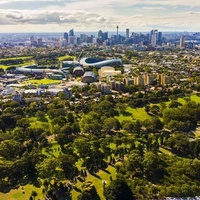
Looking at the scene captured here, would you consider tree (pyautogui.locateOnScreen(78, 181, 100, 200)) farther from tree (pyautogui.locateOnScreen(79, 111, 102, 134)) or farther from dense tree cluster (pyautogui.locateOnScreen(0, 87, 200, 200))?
tree (pyautogui.locateOnScreen(79, 111, 102, 134))

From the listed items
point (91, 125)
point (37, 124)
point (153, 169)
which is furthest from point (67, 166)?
point (37, 124)

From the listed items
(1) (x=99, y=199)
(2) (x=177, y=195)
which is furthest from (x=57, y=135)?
(2) (x=177, y=195)

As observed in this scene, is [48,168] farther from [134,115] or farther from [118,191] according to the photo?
[134,115]

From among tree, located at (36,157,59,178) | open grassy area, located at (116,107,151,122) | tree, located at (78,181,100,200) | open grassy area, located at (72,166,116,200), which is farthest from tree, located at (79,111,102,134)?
tree, located at (78,181,100,200)

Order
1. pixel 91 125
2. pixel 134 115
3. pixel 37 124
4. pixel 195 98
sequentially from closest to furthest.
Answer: pixel 91 125 < pixel 37 124 < pixel 134 115 < pixel 195 98

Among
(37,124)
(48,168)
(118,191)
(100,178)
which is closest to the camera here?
(118,191)

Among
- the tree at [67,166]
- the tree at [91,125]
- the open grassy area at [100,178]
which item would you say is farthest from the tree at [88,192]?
→ the tree at [91,125]

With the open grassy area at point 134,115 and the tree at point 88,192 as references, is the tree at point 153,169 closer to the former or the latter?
the tree at point 88,192

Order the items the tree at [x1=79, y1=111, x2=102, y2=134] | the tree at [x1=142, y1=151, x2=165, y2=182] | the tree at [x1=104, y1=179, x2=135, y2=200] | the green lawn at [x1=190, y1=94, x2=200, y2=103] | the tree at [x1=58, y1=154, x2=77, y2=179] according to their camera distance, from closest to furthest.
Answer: the tree at [x1=104, y1=179, x2=135, y2=200] → the tree at [x1=142, y1=151, x2=165, y2=182] → the tree at [x1=58, y1=154, x2=77, y2=179] → the tree at [x1=79, y1=111, x2=102, y2=134] → the green lawn at [x1=190, y1=94, x2=200, y2=103]
